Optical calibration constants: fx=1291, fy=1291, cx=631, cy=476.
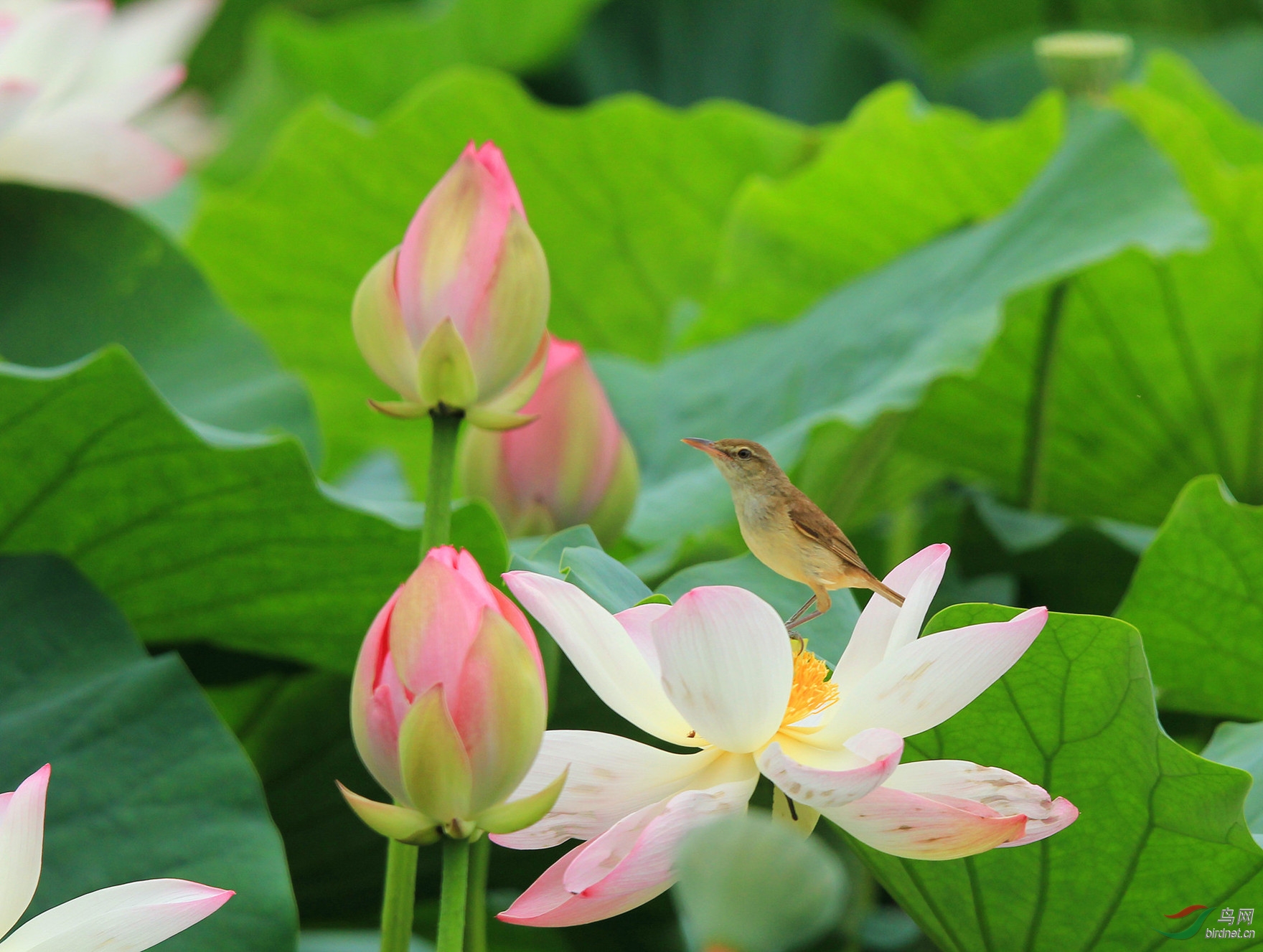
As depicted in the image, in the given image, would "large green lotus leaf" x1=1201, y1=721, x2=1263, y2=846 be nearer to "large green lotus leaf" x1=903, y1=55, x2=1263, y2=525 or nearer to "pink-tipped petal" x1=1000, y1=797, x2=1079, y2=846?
"pink-tipped petal" x1=1000, y1=797, x2=1079, y2=846

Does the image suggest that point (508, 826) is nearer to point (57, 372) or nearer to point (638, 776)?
point (638, 776)

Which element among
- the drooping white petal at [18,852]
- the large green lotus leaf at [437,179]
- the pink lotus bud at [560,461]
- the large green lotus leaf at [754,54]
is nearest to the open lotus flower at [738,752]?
the drooping white petal at [18,852]

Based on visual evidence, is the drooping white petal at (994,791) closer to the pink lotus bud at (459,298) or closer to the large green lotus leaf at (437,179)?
the pink lotus bud at (459,298)

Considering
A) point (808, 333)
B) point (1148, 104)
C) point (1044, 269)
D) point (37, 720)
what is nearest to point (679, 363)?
point (808, 333)

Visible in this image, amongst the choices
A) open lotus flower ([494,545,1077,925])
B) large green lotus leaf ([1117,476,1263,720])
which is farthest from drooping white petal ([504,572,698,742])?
large green lotus leaf ([1117,476,1263,720])

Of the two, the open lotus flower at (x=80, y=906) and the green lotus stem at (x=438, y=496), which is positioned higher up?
the green lotus stem at (x=438, y=496)
